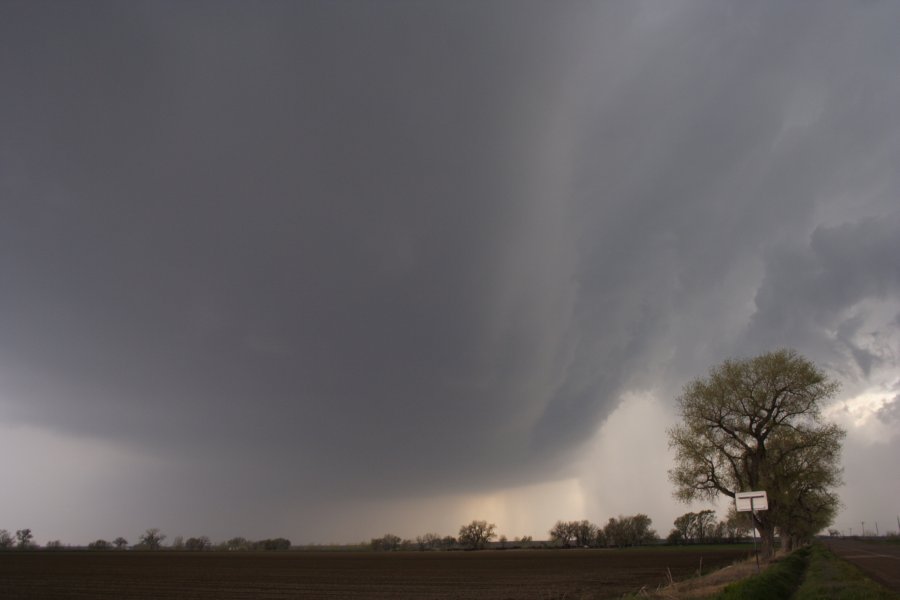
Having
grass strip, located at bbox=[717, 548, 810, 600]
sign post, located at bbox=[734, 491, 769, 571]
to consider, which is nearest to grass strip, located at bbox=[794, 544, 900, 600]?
grass strip, located at bbox=[717, 548, 810, 600]

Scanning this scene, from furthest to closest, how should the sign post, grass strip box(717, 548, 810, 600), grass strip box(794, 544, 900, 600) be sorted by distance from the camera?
1. the sign post
2. grass strip box(717, 548, 810, 600)
3. grass strip box(794, 544, 900, 600)

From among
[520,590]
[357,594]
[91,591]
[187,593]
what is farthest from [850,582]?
[91,591]

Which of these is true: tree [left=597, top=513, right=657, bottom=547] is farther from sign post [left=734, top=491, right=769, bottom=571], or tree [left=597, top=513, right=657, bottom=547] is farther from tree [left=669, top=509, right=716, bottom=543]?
sign post [left=734, top=491, right=769, bottom=571]

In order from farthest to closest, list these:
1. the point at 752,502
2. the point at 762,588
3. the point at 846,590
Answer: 1. the point at 752,502
2. the point at 762,588
3. the point at 846,590

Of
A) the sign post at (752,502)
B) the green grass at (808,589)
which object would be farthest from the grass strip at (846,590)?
the sign post at (752,502)

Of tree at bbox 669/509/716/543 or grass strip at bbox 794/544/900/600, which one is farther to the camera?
tree at bbox 669/509/716/543

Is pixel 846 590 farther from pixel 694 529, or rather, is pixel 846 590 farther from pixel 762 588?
pixel 694 529

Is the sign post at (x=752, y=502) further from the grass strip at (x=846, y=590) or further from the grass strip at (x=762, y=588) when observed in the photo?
the grass strip at (x=846, y=590)

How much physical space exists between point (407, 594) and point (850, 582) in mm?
24952

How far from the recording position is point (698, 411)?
149ft

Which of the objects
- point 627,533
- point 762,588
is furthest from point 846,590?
point 627,533

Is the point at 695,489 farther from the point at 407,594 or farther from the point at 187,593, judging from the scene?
the point at 187,593

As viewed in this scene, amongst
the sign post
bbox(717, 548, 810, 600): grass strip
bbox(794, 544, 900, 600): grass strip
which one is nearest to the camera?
bbox(794, 544, 900, 600): grass strip

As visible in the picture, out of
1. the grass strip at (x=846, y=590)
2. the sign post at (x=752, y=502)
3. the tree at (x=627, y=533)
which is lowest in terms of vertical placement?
the tree at (x=627, y=533)
